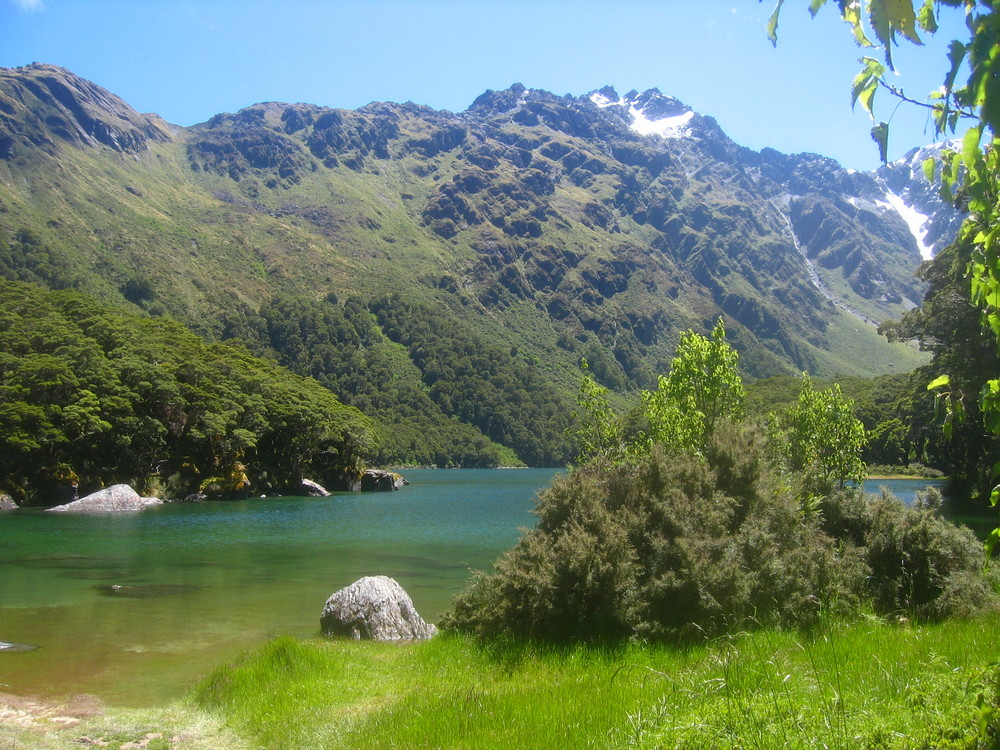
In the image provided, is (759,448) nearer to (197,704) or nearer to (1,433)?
(197,704)

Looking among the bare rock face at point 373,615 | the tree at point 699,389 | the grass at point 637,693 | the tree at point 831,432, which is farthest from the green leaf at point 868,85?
the tree at point 831,432

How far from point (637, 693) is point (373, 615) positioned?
10.3 metres

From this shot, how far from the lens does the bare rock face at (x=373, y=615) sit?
16391mm

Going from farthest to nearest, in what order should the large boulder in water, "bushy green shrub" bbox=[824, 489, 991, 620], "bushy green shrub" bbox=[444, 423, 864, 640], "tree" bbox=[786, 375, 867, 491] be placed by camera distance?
the large boulder in water < "tree" bbox=[786, 375, 867, 491] < "bushy green shrub" bbox=[824, 489, 991, 620] < "bushy green shrub" bbox=[444, 423, 864, 640]

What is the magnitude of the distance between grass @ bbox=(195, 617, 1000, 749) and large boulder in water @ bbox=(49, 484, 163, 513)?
5020 centimetres

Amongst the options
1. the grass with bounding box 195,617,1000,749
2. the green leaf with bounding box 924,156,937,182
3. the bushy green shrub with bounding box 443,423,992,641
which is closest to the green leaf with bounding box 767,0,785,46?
the green leaf with bounding box 924,156,937,182

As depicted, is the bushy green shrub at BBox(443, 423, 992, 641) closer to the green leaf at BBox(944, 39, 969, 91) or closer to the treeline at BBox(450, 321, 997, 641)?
the treeline at BBox(450, 321, 997, 641)

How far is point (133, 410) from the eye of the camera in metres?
64.6

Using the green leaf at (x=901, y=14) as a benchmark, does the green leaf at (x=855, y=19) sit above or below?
above

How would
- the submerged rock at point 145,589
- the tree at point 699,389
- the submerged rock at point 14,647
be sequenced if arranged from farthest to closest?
1. the submerged rock at point 145,589
2. the tree at point 699,389
3. the submerged rock at point 14,647

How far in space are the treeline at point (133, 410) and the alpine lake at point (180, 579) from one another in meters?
8.23

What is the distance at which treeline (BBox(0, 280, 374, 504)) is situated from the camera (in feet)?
193

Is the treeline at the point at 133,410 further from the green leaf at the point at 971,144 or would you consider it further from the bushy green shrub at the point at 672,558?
the green leaf at the point at 971,144

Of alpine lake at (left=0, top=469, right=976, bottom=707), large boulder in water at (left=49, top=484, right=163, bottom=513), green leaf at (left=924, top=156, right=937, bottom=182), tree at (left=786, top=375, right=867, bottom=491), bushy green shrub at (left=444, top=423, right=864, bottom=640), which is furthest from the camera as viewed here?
large boulder in water at (left=49, top=484, right=163, bottom=513)
